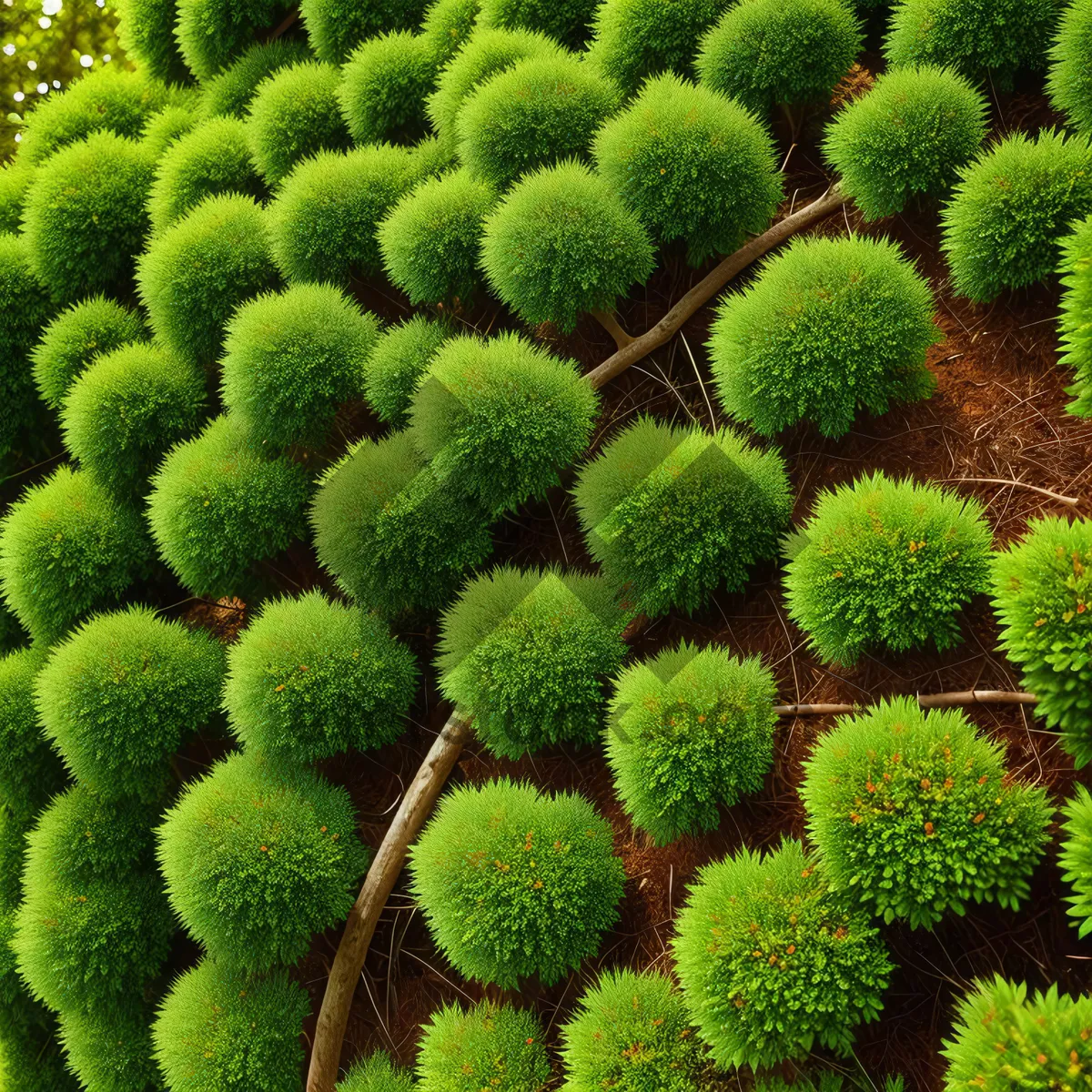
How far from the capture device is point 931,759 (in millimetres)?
1676

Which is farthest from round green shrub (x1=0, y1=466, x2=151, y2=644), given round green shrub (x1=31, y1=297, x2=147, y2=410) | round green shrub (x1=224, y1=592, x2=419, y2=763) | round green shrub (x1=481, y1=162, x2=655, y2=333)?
round green shrub (x1=481, y1=162, x2=655, y2=333)

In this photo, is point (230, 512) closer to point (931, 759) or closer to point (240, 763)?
point (240, 763)

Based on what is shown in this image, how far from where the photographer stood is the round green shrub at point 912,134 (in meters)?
2.21

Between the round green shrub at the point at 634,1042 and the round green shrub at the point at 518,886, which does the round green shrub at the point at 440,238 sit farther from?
the round green shrub at the point at 634,1042

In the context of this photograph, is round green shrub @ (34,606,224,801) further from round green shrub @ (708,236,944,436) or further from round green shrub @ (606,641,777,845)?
round green shrub @ (708,236,944,436)

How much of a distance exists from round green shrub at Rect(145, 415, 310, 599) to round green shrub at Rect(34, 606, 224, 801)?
0.22 meters

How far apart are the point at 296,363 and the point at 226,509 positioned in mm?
475

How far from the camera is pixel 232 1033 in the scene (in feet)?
8.02

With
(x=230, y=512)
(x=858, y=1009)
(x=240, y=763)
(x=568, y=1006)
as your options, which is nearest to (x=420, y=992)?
(x=568, y=1006)

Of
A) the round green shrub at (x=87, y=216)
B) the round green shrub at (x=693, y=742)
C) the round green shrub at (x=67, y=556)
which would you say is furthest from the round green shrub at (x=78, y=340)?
the round green shrub at (x=693, y=742)

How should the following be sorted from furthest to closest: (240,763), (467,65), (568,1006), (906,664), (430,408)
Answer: (467,65), (240,763), (430,408), (568,1006), (906,664)

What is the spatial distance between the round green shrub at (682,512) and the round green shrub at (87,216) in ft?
7.87

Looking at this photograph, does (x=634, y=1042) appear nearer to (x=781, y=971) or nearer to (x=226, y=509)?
(x=781, y=971)

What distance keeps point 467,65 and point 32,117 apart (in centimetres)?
224
